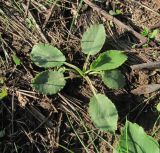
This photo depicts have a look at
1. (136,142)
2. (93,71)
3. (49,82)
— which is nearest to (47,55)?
(49,82)

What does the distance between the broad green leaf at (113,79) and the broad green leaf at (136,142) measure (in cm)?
27

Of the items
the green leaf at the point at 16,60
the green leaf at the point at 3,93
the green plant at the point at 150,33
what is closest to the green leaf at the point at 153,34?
the green plant at the point at 150,33

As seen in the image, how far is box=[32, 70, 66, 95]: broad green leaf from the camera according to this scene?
1983mm

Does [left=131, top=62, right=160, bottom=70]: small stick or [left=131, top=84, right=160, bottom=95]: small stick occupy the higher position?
[left=131, top=62, right=160, bottom=70]: small stick

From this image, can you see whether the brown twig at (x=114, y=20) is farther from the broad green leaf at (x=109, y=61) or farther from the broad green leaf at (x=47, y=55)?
the broad green leaf at (x=47, y=55)

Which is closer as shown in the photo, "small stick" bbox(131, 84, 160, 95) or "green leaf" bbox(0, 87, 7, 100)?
"green leaf" bbox(0, 87, 7, 100)

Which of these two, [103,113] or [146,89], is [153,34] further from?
[103,113]

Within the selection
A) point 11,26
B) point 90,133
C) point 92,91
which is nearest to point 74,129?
point 90,133

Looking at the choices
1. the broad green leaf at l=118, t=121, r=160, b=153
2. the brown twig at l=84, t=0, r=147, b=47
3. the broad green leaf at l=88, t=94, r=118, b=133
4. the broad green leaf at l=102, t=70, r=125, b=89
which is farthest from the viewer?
the brown twig at l=84, t=0, r=147, b=47

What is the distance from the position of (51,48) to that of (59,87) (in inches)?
8.7

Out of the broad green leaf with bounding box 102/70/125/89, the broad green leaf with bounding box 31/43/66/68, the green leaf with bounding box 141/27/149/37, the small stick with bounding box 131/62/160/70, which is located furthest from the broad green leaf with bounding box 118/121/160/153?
the green leaf with bounding box 141/27/149/37

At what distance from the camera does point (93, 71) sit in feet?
6.91

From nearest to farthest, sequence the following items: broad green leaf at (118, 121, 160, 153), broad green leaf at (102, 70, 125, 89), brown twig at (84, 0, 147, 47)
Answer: broad green leaf at (118, 121, 160, 153), broad green leaf at (102, 70, 125, 89), brown twig at (84, 0, 147, 47)

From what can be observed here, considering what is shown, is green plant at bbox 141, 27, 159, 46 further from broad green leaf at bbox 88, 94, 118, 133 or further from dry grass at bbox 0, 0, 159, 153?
broad green leaf at bbox 88, 94, 118, 133
